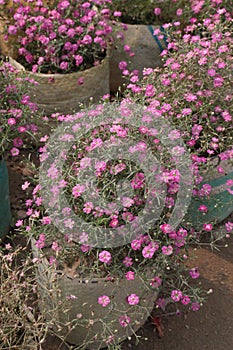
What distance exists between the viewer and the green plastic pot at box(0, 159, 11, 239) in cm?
289

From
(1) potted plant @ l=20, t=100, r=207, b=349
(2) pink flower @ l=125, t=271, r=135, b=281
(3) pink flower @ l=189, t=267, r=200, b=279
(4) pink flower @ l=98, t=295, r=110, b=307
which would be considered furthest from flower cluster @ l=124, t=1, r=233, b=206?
(4) pink flower @ l=98, t=295, r=110, b=307

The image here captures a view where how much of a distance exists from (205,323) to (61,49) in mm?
2002

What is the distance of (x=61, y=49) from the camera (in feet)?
11.9

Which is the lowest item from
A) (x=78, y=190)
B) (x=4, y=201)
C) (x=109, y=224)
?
(x=4, y=201)

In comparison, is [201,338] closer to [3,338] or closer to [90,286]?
[90,286]

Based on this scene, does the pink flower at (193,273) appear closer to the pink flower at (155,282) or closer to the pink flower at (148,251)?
the pink flower at (155,282)

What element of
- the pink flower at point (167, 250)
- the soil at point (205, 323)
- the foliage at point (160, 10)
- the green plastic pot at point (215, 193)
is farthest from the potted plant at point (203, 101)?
the foliage at point (160, 10)

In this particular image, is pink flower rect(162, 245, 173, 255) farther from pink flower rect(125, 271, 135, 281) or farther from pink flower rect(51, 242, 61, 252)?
pink flower rect(51, 242, 61, 252)

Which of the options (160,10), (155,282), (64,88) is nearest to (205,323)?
(155,282)

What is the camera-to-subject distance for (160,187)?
2.30 meters

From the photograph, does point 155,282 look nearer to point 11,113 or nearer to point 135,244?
point 135,244

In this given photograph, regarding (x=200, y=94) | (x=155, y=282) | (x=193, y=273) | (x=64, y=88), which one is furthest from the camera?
(x=64, y=88)

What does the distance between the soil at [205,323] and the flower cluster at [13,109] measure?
0.24m

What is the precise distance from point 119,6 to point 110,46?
34cm
